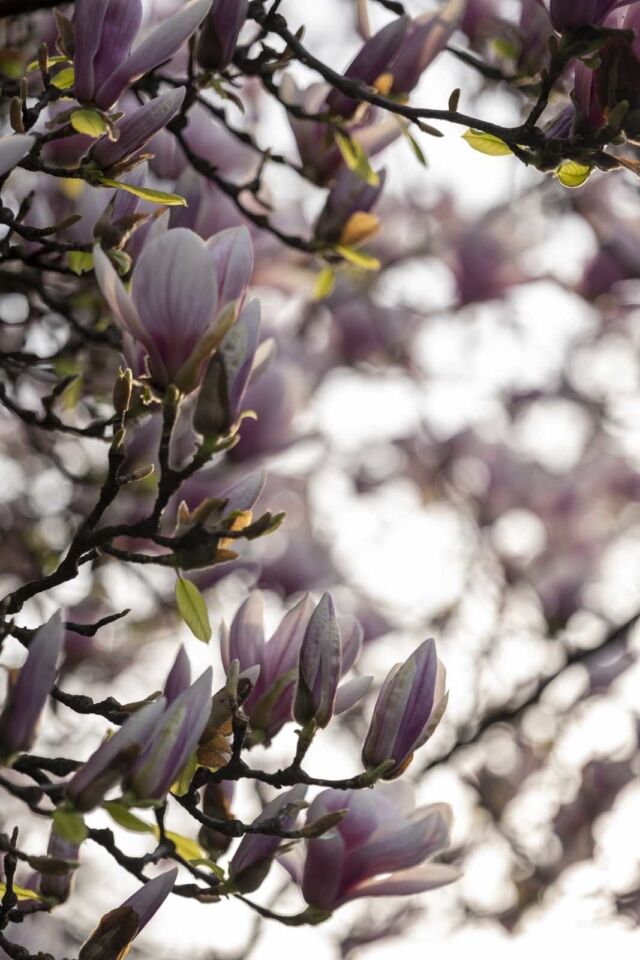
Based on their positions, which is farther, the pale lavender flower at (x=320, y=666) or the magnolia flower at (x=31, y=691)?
the pale lavender flower at (x=320, y=666)

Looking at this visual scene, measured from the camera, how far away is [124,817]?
2.87 feet

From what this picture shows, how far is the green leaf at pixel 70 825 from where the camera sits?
2.77 ft

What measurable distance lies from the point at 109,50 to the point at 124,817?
67cm

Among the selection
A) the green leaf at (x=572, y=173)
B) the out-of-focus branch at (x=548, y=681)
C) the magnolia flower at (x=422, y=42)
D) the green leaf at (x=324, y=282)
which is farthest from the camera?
the out-of-focus branch at (x=548, y=681)

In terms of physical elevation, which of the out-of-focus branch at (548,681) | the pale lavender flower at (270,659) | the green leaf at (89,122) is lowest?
the out-of-focus branch at (548,681)

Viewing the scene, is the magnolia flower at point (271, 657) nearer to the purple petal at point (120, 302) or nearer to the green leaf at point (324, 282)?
the purple petal at point (120, 302)

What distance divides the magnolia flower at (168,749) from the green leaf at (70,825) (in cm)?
4

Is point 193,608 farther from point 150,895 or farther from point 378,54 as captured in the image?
point 378,54

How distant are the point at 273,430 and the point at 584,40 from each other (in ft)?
2.82

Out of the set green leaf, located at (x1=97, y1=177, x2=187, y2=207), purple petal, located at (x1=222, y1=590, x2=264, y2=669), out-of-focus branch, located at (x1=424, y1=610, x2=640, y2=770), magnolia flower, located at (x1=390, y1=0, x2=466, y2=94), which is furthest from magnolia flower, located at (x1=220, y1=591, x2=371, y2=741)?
out-of-focus branch, located at (x1=424, y1=610, x2=640, y2=770)

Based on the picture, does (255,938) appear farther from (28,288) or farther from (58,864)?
(58,864)

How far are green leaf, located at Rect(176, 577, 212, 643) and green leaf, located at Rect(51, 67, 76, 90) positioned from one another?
0.52 meters

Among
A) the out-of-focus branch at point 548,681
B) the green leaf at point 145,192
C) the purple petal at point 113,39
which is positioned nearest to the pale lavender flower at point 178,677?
the green leaf at point 145,192

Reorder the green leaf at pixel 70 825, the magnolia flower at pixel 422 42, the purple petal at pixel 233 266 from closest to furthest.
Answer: the green leaf at pixel 70 825 → the purple petal at pixel 233 266 → the magnolia flower at pixel 422 42
